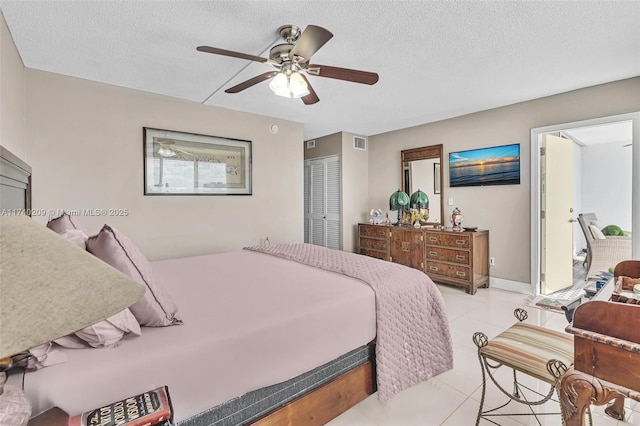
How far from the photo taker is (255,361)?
130 centimetres

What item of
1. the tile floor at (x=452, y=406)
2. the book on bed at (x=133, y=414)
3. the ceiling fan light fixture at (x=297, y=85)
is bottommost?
the tile floor at (x=452, y=406)

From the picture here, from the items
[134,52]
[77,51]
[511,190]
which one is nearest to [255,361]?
[134,52]

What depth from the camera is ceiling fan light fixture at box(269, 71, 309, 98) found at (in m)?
2.14

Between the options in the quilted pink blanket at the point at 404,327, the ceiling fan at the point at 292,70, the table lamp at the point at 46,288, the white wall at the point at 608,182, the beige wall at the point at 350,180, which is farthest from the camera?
the white wall at the point at 608,182

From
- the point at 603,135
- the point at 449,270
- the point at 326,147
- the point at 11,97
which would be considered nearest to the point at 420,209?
the point at 449,270

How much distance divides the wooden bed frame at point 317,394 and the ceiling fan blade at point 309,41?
168cm

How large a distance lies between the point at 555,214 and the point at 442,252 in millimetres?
1451

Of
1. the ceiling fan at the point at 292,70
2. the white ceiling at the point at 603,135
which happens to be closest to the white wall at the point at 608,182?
the white ceiling at the point at 603,135

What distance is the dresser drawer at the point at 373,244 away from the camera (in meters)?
4.88

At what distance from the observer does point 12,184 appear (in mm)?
1883

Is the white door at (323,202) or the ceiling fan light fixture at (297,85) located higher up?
the ceiling fan light fixture at (297,85)

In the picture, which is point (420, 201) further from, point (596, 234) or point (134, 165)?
point (134, 165)

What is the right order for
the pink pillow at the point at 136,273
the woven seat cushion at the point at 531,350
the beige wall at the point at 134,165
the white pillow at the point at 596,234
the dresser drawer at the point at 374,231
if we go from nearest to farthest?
the pink pillow at the point at 136,273, the woven seat cushion at the point at 531,350, the beige wall at the point at 134,165, the white pillow at the point at 596,234, the dresser drawer at the point at 374,231

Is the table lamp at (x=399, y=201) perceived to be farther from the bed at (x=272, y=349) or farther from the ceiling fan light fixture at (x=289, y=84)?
the ceiling fan light fixture at (x=289, y=84)
